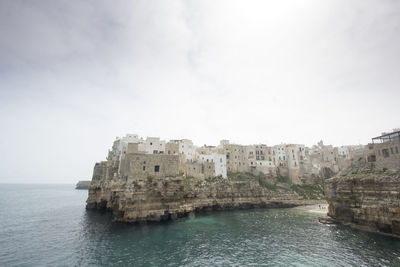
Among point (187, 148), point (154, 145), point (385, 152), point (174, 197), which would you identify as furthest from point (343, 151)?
point (154, 145)

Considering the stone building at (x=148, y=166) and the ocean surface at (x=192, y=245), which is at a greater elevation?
the stone building at (x=148, y=166)

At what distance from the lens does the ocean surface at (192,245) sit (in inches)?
788

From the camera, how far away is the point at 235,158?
67875mm

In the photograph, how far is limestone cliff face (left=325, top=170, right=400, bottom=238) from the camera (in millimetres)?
25328

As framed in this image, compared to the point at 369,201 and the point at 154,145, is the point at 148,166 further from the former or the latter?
the point at 369,201

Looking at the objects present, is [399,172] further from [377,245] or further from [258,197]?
[258,197]

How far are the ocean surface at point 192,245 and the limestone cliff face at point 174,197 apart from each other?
3651 mm

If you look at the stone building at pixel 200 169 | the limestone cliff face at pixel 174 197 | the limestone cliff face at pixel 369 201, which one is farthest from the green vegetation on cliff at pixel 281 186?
the limestone cliff face at pixel 369 201

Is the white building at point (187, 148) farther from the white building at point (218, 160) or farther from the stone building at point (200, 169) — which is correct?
the white building at point (218, 160)

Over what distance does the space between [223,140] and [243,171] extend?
1293 cm

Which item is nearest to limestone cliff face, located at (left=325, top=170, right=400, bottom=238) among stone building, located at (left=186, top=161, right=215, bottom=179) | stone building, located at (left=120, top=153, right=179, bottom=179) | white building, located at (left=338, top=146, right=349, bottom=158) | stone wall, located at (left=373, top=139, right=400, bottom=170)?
stone wall, located at (left=373, top=139, right=400, bottom=170)

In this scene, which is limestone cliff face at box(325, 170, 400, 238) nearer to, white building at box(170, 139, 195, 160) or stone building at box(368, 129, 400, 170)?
stone building at box(368, 129, 400, 170)

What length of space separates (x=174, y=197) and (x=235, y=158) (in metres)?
31.9

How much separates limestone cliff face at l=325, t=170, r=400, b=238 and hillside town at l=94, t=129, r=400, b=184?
15.4 feet
